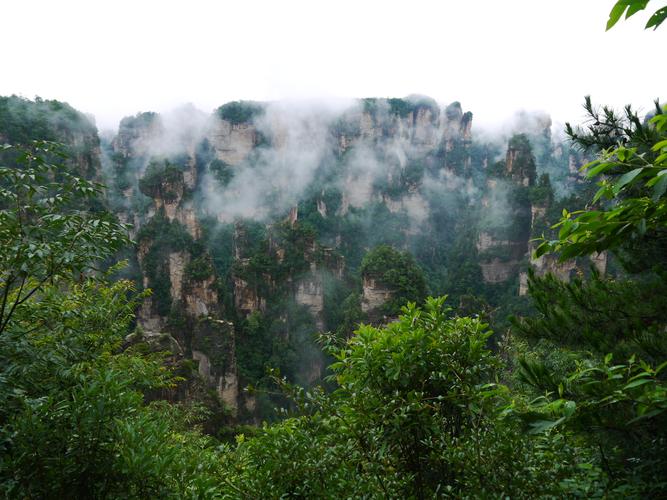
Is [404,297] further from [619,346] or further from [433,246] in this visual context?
[433,246]

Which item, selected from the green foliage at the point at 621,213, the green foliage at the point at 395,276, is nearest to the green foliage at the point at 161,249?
the green foliage at the point at 395,276

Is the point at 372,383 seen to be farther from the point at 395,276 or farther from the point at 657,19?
the point at 395,276

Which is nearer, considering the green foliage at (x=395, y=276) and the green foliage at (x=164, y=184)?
the green foliage at (x=395, y=276)

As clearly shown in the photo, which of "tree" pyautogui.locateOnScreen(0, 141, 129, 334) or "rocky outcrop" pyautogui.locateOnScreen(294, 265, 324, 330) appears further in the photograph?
"rocky outcrop" pyautogui.locateOnScreen(294, 265, 324, 330)

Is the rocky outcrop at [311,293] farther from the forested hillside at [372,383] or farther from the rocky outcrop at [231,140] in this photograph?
the rocky outcrop at [231,140]

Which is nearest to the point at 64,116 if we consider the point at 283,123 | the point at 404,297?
the point at 404,297

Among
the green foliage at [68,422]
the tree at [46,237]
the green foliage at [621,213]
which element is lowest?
the green foliage at [68,422]

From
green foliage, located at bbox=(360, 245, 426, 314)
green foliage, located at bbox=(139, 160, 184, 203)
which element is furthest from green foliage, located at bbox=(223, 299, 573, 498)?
green foliage, located at bbox=(139, 160, 184, 203)

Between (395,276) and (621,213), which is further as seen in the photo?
(395,276)

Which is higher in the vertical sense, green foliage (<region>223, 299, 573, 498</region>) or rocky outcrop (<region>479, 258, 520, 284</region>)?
green foliage (<region>223, 299, 573, 498</region>)

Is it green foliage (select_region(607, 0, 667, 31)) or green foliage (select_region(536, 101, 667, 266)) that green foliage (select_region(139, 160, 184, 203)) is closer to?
green foliage (select_region(536, 101, 667, 266))

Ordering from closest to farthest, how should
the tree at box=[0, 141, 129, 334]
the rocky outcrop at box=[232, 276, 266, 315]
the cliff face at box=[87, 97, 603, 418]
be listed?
the tree at box=[0, 141, 129, 334] → the cliff face at box=[87, 97, 603, 418] → the rocky outcrop at box=[232, 276, 266, 315]

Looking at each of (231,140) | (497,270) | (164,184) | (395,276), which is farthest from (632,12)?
(231,140)

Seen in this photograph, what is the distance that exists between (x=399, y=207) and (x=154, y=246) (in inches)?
1554
